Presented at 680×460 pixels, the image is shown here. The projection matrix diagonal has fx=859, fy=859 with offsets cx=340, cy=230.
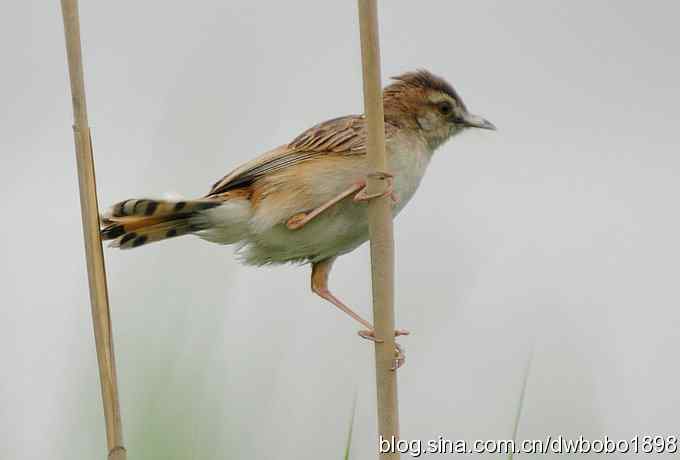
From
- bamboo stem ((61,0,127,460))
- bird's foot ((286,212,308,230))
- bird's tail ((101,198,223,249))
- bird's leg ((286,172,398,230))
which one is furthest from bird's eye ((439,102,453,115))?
bamboo stem ((61,0,127,460))

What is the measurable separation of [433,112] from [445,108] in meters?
0.04

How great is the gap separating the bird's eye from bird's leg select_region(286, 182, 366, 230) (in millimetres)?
430

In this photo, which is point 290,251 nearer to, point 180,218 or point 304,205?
point 304,205

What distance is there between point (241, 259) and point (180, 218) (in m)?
0.24

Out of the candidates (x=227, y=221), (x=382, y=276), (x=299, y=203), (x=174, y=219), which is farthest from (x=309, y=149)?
(x=382, y=276)

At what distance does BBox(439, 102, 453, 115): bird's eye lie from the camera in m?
Result: 2.28

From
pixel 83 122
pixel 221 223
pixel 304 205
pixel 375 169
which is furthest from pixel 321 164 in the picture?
pixel 83 122

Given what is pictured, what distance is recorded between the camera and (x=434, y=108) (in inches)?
89.7

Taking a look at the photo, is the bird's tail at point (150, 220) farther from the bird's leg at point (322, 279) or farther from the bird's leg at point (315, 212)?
the bird's leg at point (322, 279)

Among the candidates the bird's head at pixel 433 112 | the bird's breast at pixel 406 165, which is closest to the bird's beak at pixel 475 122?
the bird's head at pixel 433 112

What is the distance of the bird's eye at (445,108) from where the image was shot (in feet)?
7.47

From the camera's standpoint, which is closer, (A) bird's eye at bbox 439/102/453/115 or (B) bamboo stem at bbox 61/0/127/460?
(B) bamboo stem at bbox 61/0/127/460

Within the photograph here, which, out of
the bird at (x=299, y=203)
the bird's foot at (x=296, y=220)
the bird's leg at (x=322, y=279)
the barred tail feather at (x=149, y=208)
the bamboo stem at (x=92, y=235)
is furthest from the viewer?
the bird's leg at (x=322, y=279)

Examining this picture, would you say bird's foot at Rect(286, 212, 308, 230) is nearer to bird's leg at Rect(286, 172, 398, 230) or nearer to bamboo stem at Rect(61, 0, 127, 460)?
→ bird's leg at Rect(286, 172, 398, 230)
